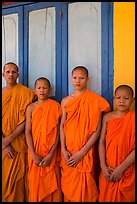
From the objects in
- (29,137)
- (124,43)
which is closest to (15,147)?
(29,137)

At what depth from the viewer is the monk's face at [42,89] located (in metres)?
4.07

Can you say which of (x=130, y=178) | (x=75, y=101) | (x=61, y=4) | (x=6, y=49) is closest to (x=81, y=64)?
(x=75, y=101)

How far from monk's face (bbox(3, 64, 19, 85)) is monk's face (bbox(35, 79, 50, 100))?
426 millimetres

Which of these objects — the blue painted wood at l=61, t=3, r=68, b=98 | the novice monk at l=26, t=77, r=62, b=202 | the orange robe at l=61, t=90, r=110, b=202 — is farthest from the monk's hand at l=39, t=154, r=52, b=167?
the blue painted wood at l=61, t=3, r=68, b=98

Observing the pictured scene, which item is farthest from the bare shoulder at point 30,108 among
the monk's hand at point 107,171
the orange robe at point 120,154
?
the monk's hand at point 107,171

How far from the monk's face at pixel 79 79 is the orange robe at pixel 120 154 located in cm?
59

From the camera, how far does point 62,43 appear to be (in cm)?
430

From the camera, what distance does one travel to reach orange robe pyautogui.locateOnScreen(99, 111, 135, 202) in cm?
344

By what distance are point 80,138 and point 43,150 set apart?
0.51 metres

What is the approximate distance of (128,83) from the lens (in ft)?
12.6

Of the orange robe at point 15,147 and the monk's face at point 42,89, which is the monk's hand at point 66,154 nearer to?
the orange robe at point 15,147

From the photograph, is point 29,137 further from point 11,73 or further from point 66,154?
point 11,73

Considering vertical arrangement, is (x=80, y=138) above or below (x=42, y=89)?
below

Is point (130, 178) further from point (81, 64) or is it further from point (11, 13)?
point (11, 13)
